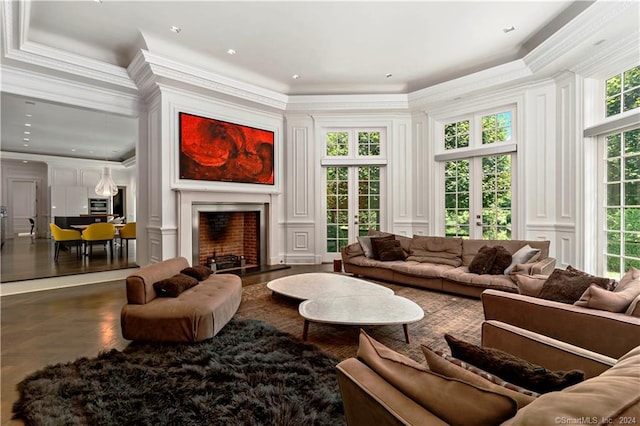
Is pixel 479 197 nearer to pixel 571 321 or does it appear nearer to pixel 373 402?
pixel 571 321

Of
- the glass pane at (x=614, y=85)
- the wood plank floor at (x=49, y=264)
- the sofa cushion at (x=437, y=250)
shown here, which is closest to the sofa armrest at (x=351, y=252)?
the sofa cushion at (x=437, y=250)

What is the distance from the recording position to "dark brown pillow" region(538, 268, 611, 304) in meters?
2.39

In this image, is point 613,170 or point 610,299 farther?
point 613,170

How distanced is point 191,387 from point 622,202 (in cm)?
543

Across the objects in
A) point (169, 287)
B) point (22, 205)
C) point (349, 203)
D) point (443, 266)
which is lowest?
point (443, 266)

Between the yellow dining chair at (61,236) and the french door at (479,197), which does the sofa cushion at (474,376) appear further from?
the yellow dining chair at (61,236)

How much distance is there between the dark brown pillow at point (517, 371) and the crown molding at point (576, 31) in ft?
14.2

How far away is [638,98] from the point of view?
153 inches

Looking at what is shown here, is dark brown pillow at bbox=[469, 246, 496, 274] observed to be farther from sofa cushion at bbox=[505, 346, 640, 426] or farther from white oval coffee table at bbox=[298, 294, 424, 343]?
sofa cushion at bbox=[505, 346, 640, 426]

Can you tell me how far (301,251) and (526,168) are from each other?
4.56 metres

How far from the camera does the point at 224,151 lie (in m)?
5.94

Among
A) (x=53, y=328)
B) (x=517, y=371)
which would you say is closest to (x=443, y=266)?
(x=517, y=371)

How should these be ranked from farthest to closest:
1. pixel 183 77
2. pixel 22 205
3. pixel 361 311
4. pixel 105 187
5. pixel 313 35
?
pixel 22 205 < pixel 105 187 < pixel 183 77 < pixel 313 35 < pixel 361 311

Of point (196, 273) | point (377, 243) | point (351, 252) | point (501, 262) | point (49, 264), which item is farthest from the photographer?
point (49, 264)
